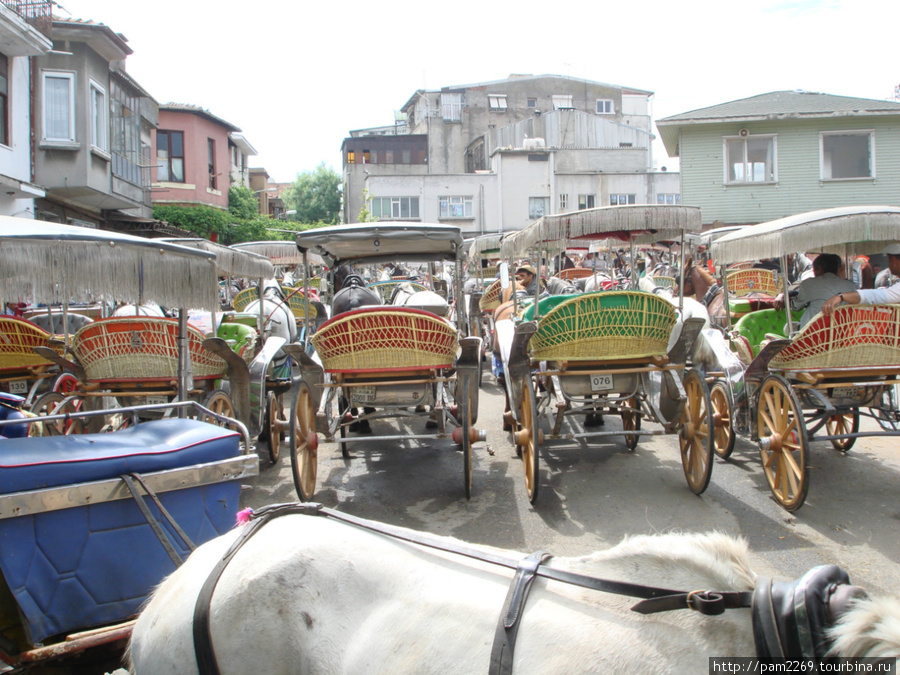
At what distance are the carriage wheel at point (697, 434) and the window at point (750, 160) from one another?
19.2 m

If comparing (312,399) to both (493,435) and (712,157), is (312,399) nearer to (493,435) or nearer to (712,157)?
(493,435)

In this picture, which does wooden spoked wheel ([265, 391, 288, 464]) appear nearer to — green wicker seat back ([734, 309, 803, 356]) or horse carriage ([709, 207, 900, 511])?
horse carriage ([709, 207, 900, 511])

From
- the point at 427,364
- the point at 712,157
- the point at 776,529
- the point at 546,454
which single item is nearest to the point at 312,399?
the point at 427,364

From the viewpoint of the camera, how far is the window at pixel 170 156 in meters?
33.9

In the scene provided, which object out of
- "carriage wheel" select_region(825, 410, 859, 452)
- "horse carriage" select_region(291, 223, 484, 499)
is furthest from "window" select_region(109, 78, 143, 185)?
"carriage wheel" select_region(825, 410, 859, 452)

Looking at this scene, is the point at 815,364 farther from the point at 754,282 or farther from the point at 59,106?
the point at 59,106

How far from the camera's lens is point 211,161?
119ft

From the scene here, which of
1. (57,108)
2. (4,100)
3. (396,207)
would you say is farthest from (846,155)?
(4,100)

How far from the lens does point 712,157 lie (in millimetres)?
22469

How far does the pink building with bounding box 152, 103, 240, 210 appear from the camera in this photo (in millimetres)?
33625

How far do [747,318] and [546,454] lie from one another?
2623 millimetres

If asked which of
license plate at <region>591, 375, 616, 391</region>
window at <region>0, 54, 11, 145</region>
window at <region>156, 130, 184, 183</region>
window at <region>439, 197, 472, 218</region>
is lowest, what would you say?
license plate at <region>591, 375, 616, 391</region>

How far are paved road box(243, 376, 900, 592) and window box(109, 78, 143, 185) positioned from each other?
1689 centimetres

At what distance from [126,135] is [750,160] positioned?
69.3 ft
